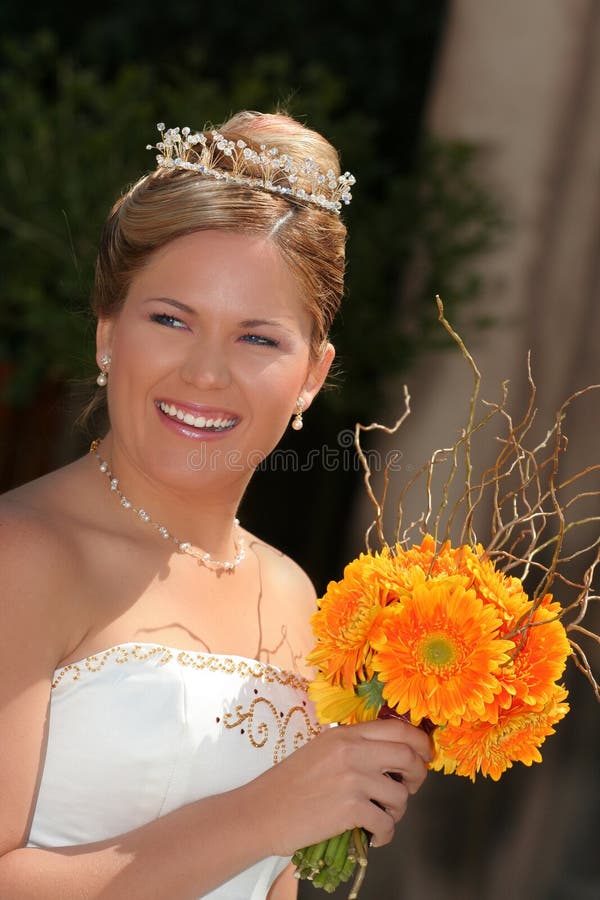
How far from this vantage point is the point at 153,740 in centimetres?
200

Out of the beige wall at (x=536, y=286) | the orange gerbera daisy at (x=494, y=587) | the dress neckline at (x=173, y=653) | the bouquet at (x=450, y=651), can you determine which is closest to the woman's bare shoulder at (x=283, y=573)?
the dress neckline at (x=173, y=653)

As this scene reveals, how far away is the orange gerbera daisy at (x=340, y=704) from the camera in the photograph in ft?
6.23

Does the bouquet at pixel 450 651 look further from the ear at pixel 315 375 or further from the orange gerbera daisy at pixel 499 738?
the ear at pixel 315 375

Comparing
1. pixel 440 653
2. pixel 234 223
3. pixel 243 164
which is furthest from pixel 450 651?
pixel 243 164

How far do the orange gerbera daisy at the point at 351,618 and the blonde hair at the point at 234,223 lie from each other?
63 centimetres

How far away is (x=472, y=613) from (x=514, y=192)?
316cm

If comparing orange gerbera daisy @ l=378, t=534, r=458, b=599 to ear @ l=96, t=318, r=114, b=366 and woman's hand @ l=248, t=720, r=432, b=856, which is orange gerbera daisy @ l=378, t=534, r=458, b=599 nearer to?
woman's hand @ l=248, t=720, r=432, b=856

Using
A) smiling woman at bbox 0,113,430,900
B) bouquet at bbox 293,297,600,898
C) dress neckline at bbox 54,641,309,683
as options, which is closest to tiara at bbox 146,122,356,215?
smiling woman at bbox 0,113,430,900

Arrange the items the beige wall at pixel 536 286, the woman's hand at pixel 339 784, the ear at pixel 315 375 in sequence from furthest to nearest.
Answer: the beige wall at pixel 536 286 < the ear at pixel 315 375 < the woman's hand at pixel 339 784

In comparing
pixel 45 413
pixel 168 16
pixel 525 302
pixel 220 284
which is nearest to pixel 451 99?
pixel 525 302

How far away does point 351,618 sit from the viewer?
1824mm

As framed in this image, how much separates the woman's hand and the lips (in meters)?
0.60

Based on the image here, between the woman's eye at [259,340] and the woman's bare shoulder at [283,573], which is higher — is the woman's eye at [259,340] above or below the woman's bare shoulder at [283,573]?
above

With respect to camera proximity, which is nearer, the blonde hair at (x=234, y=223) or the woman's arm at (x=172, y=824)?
the woman's arm at (x=172, y=824)
